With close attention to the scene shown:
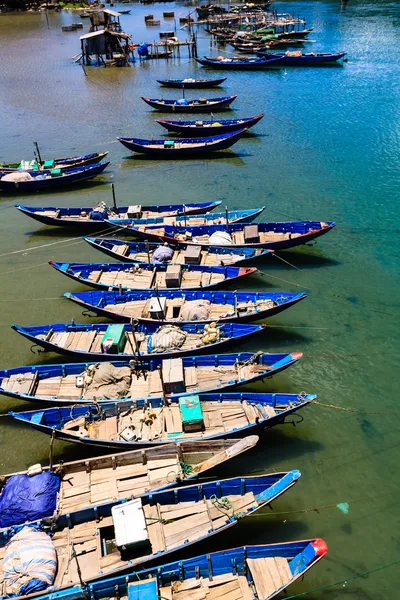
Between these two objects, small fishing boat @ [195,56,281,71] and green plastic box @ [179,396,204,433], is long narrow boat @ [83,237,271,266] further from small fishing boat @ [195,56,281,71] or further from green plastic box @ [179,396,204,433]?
small fishing boat @ [195,56,281,71]

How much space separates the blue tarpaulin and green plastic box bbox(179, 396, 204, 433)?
208 inches

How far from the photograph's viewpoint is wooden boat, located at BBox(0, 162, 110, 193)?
1625 inches

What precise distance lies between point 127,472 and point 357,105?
57.2m

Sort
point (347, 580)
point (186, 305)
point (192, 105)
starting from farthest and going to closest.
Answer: point (192, 105)
point (186, 305)
point (347, 580)

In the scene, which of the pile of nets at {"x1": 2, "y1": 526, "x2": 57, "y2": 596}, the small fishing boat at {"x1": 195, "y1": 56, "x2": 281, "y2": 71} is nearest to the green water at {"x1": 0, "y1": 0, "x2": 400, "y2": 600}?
the small fishing boat at {"x1": 195, "y1": 56, "x2": 281, "y2": 71}

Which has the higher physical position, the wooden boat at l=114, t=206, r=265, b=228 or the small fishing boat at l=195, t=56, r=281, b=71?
the small fishing boat at l=195, t=56, r=281, b=71

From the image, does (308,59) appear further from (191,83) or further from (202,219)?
(202,219)

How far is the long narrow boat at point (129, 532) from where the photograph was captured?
569 inches

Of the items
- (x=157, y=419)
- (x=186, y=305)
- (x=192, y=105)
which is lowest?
(x=157, y=419)

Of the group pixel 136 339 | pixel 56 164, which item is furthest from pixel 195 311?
pixel 56 164

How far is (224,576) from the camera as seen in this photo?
14.7 metres

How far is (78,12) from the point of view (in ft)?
462

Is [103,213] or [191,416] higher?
[103,213]

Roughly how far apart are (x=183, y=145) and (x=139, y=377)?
33.1 m
